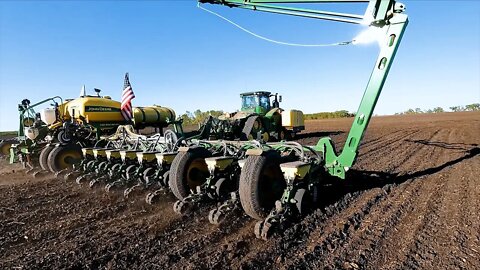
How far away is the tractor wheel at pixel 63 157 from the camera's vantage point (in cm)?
827

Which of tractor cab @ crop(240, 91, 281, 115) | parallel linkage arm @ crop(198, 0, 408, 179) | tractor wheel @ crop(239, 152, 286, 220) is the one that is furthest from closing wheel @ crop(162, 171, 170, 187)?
tractor cab @ crop(240, 91, 281, 115)

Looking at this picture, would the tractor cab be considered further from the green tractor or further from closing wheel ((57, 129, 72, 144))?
closing wheel ((57, 129, 72, 144))

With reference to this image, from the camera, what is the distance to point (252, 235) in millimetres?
3787

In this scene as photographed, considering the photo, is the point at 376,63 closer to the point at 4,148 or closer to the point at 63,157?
the point at 63,157

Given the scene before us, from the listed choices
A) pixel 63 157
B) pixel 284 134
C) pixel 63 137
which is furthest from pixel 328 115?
pixel 63 157

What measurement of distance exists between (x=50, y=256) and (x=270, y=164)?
8.93ft

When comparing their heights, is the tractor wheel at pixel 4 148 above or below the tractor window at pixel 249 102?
below

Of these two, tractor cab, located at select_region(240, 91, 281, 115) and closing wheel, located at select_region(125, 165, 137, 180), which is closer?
closing wheel, located at select_region(125, 165, 137, 180)

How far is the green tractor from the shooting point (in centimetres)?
1298

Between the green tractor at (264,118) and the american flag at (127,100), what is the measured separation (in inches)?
167

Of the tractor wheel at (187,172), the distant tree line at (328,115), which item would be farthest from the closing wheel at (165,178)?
the distant tree line at (328,115)

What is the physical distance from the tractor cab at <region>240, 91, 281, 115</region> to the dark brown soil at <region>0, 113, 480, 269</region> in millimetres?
8650

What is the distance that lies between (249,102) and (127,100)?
6.55m

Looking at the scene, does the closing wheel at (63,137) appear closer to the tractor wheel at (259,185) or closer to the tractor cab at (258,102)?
the tractor wheel at (259,185)
